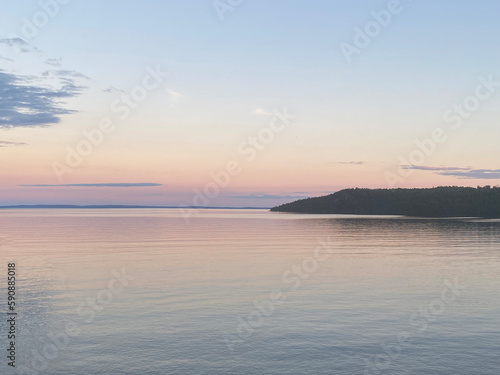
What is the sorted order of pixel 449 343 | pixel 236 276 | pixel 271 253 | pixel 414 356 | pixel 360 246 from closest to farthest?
pixel 414 356 < pixel 449 343 < pixel 236 276 < pixel 271 253 < pixel 360 246

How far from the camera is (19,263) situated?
52.0 m

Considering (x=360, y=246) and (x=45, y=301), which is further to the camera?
(x=360, y=246)

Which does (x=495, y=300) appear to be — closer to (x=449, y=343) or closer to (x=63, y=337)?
(x=449, y=343)

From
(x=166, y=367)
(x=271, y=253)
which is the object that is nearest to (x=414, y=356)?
(x=166, y=367)

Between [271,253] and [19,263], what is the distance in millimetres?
29842
